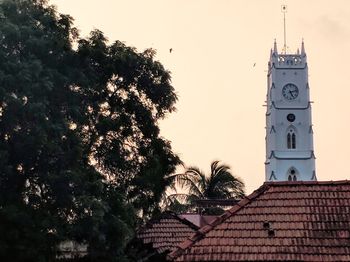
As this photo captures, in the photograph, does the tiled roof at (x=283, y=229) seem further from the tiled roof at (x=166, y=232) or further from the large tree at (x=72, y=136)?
the tiled roof at (x=166, y=232)

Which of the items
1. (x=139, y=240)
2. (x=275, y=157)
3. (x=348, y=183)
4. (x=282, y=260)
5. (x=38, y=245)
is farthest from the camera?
(x=275, y=157)

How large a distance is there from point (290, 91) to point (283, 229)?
5922cm

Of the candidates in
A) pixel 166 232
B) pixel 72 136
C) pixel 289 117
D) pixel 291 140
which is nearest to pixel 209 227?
pixel 72 136

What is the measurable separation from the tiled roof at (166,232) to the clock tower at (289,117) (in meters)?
48.5

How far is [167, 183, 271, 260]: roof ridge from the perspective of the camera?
482 inches

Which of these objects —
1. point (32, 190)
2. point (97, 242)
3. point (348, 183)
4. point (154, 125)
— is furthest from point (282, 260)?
point (154, 125)

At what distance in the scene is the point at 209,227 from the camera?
12711 mm

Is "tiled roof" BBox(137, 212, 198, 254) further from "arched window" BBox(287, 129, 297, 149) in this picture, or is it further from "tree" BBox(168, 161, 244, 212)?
→ "arched window" BBox(287, 129, 297, 149)

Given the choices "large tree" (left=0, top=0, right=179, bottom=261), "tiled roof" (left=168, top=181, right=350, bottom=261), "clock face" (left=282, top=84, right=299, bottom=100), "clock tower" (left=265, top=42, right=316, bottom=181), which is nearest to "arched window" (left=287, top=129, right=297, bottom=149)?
"clock tower" (left=265, top=42, right=316, bottom=181)

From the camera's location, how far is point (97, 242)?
17031 millimetres

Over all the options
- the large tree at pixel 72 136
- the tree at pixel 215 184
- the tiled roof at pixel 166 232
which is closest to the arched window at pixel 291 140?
the tree at pixel 215 184

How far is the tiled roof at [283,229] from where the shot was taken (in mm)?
11734

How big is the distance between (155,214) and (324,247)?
11107mm

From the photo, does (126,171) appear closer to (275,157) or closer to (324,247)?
(324,247)
